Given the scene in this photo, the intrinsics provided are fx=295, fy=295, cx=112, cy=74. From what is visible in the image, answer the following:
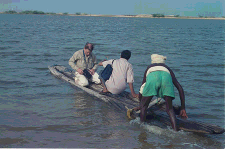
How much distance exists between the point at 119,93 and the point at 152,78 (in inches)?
86.3

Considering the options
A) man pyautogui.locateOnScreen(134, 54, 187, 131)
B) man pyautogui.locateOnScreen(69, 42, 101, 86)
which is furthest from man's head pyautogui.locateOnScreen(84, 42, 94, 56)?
man pyautogui.locateOnScreen(134, 54, 187, 131)

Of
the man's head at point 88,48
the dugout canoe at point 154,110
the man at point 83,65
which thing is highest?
the man's head at point 88,48

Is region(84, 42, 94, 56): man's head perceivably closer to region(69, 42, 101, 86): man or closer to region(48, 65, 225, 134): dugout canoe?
region(69, 42, 101, 86): man

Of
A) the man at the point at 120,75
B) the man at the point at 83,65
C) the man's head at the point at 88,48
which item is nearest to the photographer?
the man at the point at 120,75

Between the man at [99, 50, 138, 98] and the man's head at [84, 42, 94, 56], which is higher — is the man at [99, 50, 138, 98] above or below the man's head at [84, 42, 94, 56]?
below

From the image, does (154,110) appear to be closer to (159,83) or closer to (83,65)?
(159,83)

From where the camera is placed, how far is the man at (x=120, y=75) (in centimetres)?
688

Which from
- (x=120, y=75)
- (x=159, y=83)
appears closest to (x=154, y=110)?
(x=159, y=83)

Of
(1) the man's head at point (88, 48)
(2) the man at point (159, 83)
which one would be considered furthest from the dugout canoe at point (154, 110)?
(1) the man's head at point (88, 48)

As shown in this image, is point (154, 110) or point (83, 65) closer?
point (154, 110)

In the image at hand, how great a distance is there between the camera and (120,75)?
702cm

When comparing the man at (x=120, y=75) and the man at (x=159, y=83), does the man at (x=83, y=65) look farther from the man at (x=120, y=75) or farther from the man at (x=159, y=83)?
the man at (x=159, y=83)

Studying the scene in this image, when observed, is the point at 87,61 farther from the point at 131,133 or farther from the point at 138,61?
the point at 138,61

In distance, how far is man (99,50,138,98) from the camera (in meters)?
6.88
